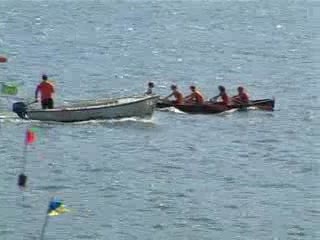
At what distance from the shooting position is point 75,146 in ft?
130

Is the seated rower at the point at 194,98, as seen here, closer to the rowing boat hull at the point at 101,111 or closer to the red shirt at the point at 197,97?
the red shirt at the point at 197,97

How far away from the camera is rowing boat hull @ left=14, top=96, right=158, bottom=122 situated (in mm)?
41438

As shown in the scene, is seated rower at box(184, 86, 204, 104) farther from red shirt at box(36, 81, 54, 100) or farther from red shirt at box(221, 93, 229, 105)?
red shirt at box(36, 81, 54, 100)

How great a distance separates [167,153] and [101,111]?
13.3 ft

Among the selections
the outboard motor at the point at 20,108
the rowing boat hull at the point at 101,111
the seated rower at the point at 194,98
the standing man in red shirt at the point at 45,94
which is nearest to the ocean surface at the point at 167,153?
the rowing boat hull at the point at 101,111

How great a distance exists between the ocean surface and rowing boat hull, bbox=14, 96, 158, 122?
28 centimetres

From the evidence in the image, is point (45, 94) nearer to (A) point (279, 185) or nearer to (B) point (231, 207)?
(A) point (279, 185)

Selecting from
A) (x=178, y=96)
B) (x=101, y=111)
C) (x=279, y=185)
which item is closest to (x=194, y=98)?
(x=178, y=96)

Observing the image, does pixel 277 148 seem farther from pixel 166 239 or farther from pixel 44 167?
pixel 166 239

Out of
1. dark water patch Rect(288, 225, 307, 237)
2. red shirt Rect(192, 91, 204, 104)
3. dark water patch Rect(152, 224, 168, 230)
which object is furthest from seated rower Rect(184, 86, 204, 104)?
dark water patch Rect(152, 224, 168, 230)

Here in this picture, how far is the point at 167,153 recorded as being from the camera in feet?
129

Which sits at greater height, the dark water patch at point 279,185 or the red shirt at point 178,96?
the red shirt at point 178,96

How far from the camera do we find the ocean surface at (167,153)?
2986 cm

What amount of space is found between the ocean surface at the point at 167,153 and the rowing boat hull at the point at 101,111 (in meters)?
0.28
